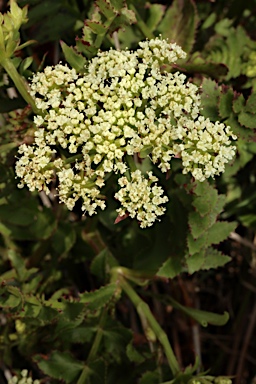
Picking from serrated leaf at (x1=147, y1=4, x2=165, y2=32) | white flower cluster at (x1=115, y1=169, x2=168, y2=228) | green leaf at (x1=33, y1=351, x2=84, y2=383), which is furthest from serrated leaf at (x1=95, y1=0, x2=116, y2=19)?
green leaf at (x1=33, y1=351, x2=84, y2=383)

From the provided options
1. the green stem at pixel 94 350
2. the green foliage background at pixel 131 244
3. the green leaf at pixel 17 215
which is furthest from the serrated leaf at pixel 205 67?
the green stem at pixel 94 350

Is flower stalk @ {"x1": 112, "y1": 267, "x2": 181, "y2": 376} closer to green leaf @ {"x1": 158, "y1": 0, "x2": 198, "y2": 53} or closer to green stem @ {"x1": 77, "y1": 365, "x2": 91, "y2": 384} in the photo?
green stem @ {"x1": 77, "y1": 365, "x2": 91, "y2": 384}

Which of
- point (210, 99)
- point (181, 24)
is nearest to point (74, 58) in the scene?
point (210, 99)

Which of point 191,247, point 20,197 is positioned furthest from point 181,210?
point 20,197

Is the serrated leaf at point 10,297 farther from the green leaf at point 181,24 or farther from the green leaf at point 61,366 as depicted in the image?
the green leaf at point 181,24

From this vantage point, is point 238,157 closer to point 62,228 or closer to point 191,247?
point 191,247

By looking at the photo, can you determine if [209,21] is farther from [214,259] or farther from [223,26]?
[214,259]

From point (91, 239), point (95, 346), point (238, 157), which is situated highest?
point (238, 157)
